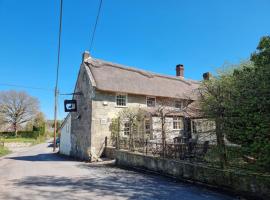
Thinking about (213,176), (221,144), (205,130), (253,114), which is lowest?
(213,176)

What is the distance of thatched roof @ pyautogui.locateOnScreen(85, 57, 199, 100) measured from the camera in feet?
64.2

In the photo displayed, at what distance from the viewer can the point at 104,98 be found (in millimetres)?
19125

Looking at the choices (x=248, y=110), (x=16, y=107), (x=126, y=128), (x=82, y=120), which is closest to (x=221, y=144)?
(x=248, y=110)

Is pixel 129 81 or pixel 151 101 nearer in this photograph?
pixel 129 81

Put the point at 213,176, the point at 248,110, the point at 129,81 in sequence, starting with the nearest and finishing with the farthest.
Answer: the point at 248,110 → the point at 213,176 → the point at 129,81

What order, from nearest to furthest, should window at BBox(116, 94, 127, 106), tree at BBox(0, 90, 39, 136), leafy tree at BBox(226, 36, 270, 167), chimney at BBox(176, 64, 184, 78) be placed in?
leafy tree at BBox(226, 36, 270, 167) → window at BBox(116, 94, 127, 106) → chimney at BBox(176, 64, 184, 78) → tree at BBox(0, 90, 39, 136)

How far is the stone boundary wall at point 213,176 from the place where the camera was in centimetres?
607

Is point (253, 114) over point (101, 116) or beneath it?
beneath

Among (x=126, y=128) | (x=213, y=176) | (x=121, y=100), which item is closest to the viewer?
(x=213, y=176)

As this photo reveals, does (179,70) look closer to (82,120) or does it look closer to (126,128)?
(126,128)

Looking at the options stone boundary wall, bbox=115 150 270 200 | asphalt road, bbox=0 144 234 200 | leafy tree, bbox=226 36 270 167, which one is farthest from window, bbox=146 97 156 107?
leafy tree, bbox=226 36 270 167

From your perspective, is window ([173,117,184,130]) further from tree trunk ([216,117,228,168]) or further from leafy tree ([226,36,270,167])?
leafy tree ([226,36,270,167])

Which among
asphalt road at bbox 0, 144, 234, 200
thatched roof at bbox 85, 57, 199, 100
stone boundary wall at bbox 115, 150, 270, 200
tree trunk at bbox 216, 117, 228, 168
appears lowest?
asphalt road at bbox 0, 144, 234, 200

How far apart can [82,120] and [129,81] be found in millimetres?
5788
